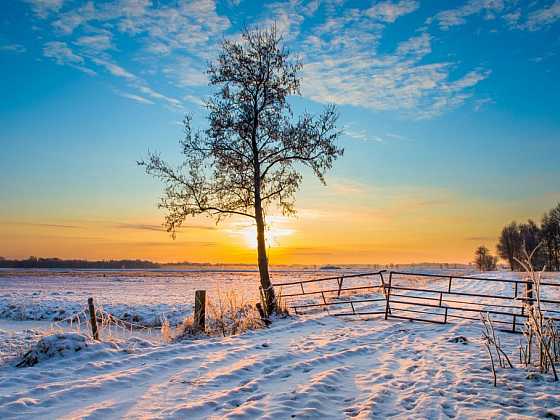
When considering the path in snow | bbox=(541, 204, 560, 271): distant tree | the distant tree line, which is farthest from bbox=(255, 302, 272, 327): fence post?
bbox=(541, 204, 560, 271): distant tree

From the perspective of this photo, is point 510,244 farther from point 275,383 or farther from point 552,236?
point 275,383

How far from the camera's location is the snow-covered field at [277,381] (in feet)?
17.9

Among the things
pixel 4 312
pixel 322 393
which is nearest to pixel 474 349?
pixel 322 393

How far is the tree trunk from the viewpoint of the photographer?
15555 millimetres

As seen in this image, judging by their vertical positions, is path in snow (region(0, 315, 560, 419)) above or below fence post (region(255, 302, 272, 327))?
above

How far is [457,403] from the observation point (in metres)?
5.74

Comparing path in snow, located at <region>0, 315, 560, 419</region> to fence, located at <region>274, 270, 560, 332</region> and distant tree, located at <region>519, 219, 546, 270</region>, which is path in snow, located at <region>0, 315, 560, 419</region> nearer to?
fence, located at <region>274, 270, 560, 332</region>

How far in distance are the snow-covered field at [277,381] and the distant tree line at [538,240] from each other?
227ft

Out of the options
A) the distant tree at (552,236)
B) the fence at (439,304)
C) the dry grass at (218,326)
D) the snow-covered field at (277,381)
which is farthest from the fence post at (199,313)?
the distant tree at (552,236)

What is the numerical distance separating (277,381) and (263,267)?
31.7 feet

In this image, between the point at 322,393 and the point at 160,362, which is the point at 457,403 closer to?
the point at 322,393

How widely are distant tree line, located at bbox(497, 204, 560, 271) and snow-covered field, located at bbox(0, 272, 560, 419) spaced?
6924 cm

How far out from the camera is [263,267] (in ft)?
53.8

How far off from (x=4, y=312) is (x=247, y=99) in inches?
702
